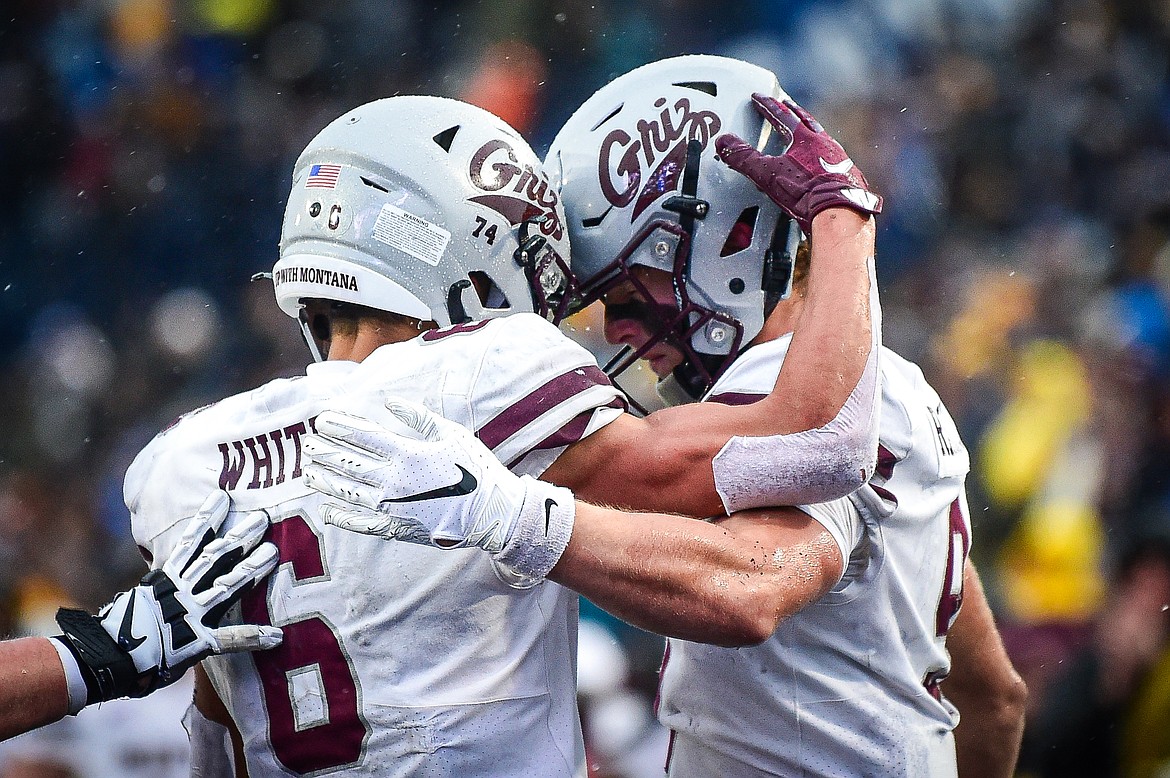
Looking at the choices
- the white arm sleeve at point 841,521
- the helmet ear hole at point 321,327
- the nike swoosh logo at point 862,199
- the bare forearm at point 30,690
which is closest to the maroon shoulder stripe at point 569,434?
the white arm sleeve at point 841,521

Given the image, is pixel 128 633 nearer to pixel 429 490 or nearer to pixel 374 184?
pixel 429 490

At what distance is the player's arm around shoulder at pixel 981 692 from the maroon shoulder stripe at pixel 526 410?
1595 millimetres

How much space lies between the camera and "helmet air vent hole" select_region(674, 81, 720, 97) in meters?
3.10

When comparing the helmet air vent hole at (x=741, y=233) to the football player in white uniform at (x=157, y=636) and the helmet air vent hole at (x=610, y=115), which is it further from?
the football player in white uniform at (x=157, y=636)

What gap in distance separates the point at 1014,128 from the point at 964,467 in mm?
5274

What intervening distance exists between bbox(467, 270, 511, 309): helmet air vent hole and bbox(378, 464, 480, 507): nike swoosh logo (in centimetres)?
84

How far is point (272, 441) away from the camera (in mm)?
2307

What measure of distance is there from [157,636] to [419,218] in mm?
993

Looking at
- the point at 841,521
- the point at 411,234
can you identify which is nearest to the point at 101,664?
the point at 411,234

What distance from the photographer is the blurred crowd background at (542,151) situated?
20.9ft

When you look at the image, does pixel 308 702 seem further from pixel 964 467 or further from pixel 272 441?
pixel 964 467

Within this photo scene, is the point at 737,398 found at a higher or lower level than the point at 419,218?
lower

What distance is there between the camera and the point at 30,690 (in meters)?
2.25

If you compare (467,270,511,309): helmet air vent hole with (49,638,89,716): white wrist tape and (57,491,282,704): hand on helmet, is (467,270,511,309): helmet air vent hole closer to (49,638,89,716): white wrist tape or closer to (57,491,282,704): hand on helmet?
(57,491,282,704): hand on helmet
